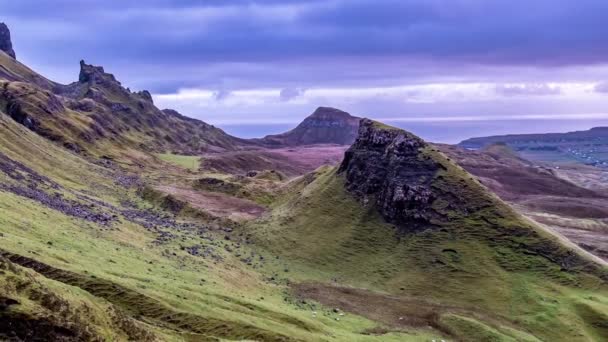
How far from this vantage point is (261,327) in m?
49.8

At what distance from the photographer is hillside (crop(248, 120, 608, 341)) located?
75312mm

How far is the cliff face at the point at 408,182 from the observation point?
3883 inches

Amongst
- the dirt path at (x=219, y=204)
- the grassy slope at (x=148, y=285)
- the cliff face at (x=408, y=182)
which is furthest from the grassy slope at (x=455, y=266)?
the grassy slope at (x=148, y=285)

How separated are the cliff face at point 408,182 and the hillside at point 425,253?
19 cm

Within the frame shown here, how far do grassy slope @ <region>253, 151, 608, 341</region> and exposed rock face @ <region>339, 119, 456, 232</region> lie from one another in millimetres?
2594

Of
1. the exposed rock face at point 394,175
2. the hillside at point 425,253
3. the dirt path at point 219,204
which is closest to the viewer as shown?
the hillside at point 425,253

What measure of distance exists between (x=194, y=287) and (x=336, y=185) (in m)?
60.3

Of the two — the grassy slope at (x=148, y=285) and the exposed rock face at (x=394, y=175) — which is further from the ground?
the exposed rock face at (x=394, y=175)

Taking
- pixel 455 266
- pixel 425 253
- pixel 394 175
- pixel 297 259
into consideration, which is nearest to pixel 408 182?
pixel 394 175

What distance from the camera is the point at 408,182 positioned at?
102312mm

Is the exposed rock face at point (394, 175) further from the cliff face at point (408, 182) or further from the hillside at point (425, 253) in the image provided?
the hillside at point (425, 253)

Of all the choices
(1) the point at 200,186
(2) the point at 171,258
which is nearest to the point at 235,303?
(2) the point at 171,258

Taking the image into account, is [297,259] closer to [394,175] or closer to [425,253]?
[425,253]

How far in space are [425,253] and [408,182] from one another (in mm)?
14480
